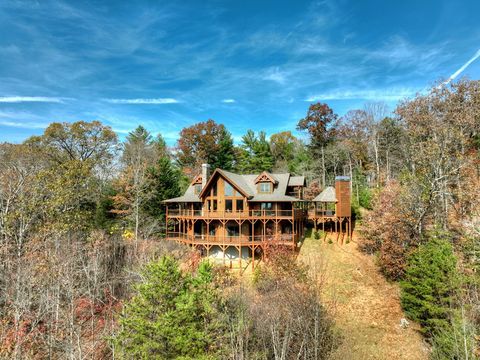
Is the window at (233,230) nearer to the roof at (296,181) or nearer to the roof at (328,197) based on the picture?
the roof at (296,181)

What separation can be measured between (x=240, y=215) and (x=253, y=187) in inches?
184

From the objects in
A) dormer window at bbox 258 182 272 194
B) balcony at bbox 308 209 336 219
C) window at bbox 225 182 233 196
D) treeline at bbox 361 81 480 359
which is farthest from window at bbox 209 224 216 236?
treeline at bbox 361 81 480 359

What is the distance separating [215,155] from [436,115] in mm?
32546

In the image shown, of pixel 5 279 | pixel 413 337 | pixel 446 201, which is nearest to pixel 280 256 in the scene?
pixel 413 337

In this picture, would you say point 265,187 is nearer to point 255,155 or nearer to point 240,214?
point 240,214

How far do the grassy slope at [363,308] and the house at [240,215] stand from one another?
4177mm

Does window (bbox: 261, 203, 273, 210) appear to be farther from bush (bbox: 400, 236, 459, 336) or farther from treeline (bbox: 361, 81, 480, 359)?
bush (bbox: 400, 236, 459, 336)

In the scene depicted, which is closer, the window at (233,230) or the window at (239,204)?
the window at (239,204)

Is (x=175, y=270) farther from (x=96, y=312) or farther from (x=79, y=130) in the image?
(x=79, y=130)

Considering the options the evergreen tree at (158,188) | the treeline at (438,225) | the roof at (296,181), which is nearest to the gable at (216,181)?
the evergreen tree at (158,188)

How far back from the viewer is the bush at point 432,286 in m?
15.7

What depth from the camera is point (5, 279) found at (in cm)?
1609

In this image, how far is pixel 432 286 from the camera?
16578 mm

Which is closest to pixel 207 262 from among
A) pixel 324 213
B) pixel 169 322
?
pixel 169 322
